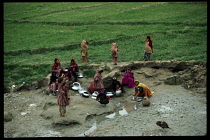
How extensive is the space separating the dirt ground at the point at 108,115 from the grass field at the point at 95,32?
3106 mm

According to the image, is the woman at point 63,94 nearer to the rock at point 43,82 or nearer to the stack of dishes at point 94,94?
the stack of dishes at point 94,94

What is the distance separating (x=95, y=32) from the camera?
26.7 meters

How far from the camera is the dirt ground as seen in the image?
9.88m

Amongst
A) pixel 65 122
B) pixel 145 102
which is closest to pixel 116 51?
pixel 145 102

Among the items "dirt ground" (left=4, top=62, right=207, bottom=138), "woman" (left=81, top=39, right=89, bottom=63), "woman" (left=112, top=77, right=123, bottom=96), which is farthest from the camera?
"woman" (left=81, top=39, right=89, bottom=63)

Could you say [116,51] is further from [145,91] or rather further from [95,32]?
[95,32]

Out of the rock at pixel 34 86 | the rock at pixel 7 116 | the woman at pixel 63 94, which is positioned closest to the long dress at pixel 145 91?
the woman at pixel 63 94

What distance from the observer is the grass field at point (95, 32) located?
59.2 ft

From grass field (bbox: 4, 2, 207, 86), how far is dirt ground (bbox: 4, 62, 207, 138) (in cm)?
311

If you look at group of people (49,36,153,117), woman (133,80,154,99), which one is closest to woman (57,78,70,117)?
group of people (49,36,153,117)

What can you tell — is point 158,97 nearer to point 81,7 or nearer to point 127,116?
point 127,116

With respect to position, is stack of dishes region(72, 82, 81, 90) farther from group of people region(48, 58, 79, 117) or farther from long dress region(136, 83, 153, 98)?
long dress region(136, 83, 153, 98)

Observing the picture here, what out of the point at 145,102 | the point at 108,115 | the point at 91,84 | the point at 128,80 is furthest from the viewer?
the point at 128,80

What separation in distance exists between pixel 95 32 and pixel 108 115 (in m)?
16.2
